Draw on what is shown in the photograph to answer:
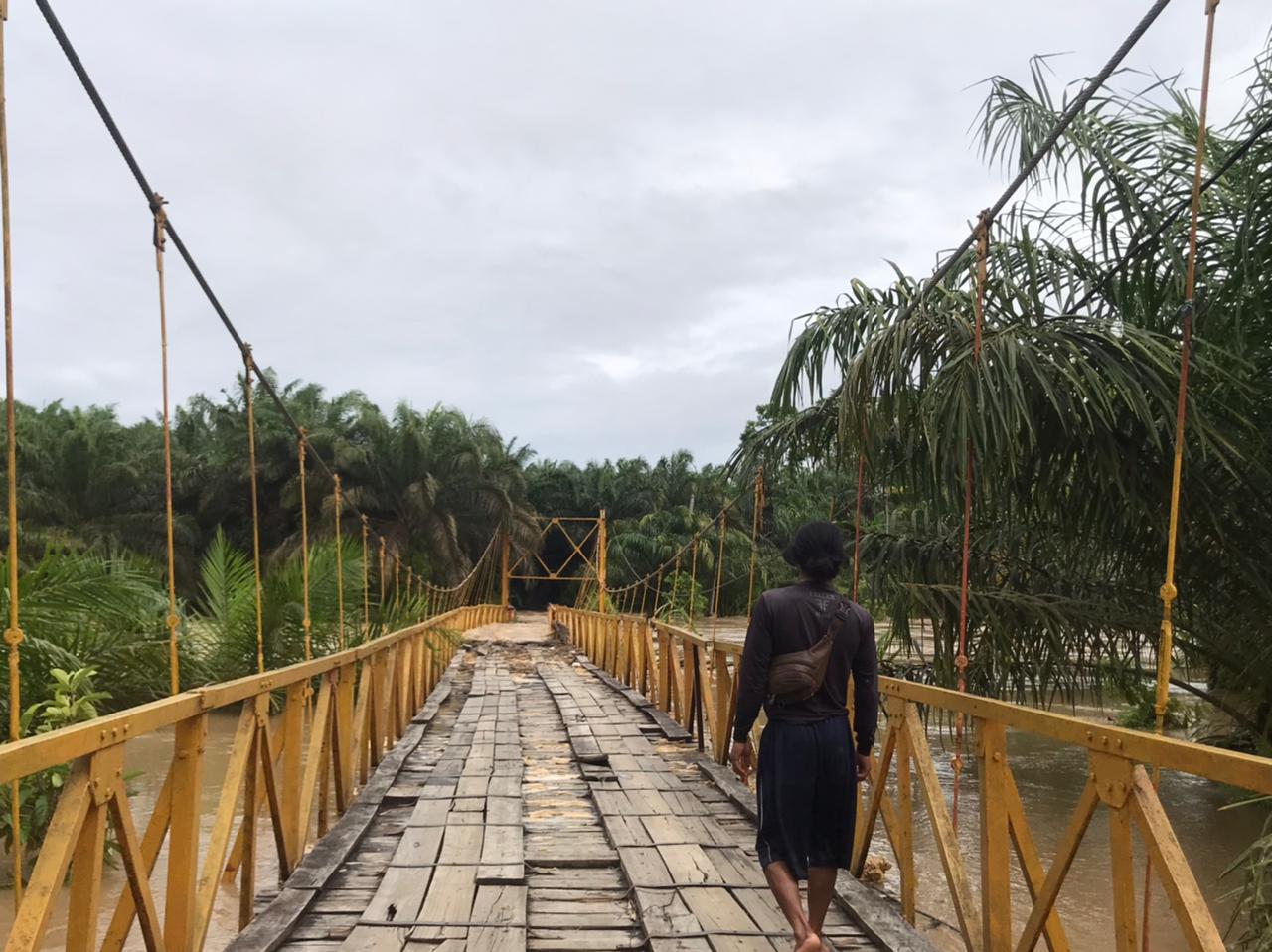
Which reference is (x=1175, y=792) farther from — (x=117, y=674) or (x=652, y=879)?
(x=117, y=674)

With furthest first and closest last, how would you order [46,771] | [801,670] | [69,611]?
[69,611] → [46,771] → [801,670]

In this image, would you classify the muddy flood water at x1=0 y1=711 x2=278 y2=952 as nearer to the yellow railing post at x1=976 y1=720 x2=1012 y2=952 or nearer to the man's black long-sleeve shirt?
the man's black long-sleeve shirt

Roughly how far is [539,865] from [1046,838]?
170 inches

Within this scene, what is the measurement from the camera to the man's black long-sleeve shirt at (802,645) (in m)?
2.45

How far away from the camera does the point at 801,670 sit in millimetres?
2398

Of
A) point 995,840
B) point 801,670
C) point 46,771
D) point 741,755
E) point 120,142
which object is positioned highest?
point 120,142

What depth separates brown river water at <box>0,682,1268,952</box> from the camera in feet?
15.3

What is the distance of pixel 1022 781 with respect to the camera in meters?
8.15

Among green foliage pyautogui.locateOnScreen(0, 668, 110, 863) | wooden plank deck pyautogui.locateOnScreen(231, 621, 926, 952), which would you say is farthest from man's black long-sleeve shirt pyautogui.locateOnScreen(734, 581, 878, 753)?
A: green foliage pyautogui.locateOnScreen(0, 668, 110, 863)

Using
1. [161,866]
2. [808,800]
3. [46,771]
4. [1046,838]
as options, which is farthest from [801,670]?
[1046,838]

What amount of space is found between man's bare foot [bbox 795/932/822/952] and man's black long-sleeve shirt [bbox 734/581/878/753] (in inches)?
16.9

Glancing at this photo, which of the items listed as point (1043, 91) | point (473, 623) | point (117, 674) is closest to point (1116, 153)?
point (1043, 91)

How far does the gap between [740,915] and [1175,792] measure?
6.05 m

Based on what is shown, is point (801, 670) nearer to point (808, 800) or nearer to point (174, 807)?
point (808, 800)
